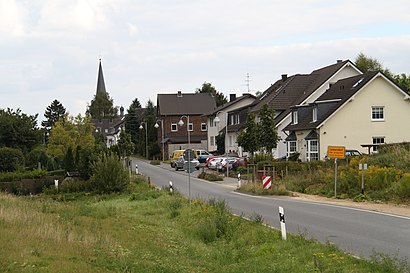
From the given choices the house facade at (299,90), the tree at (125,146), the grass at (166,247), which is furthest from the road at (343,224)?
the tree at (125,146)

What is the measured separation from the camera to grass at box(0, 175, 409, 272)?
10836 mm

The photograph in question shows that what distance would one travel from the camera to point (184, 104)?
102812 mm

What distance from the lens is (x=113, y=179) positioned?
123 ft

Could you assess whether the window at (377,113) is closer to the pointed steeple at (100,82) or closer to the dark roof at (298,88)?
the dark roof at (298,88)

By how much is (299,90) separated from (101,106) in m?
109

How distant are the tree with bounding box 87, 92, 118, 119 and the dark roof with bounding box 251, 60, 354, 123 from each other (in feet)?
343

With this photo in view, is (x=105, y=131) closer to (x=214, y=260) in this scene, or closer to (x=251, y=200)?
(x=251, y=200)

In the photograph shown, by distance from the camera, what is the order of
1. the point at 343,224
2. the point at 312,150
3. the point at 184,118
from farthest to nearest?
the point at 184,118 < the point at 312,150 < the point at 343,224

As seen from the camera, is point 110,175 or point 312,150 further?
point 312,150

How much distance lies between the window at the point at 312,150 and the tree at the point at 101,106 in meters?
Answer: 120

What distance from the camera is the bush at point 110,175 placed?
37469 mm

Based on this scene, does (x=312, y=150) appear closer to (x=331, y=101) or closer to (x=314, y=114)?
(x=314, y=114)

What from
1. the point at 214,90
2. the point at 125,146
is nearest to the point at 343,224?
the point at 125,146

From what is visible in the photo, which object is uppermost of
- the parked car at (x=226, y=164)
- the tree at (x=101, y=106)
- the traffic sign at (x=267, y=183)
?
the tree at (x=101, y=106)
